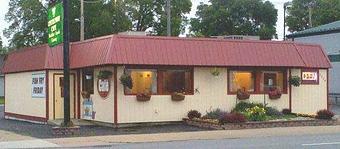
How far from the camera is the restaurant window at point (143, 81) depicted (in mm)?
25828

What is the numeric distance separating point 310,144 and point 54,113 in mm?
13818

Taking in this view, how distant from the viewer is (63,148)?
710 inches

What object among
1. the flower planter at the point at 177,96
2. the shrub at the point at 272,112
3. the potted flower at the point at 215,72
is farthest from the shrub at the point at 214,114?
the shrub at the point at 272,112

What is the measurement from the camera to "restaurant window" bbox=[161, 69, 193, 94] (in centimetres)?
2658

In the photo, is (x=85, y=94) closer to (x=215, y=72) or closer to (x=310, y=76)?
(x=215, y=72)

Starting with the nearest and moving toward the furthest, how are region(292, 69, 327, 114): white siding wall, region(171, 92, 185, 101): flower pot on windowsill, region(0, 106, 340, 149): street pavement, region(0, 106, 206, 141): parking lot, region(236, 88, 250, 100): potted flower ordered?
1. region(0, 106, 340, 149): street pavement
2. region(0, 106, 206, 141): parking lot
3. region(171, 92, 185, 101): flower pot on windowsill
4. region(236, 88, 250, 100): potted flower
5. region(292, 69, 327, 114): white siding wall

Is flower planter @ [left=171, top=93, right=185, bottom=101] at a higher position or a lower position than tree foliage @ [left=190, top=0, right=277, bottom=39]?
lower

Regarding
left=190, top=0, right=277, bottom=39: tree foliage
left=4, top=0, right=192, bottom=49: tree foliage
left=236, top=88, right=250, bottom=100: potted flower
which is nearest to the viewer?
left=236, top=88, right=250, bottom=100: potted flower

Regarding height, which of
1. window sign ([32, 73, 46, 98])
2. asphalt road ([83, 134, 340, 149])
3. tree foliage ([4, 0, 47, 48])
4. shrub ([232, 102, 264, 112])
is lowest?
asphalt road ([83, 134, 340, 149])

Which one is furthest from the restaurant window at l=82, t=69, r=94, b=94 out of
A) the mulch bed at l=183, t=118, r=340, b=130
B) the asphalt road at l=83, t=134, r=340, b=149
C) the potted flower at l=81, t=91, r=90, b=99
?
the asphalt road at l=83, t=134, r=340, b=149

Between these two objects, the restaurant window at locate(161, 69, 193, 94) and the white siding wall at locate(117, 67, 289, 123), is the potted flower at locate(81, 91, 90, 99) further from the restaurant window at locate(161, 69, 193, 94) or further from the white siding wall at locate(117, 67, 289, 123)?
the restaurant window at locate(161, 69, 193, 94)

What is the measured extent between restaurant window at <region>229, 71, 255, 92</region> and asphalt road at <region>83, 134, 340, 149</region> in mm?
7412

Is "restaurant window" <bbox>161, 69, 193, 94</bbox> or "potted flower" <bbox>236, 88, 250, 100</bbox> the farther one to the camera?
"potted flower" <bbox>236, 88, 250, 100</bbox>

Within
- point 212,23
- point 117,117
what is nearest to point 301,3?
point 212,23
